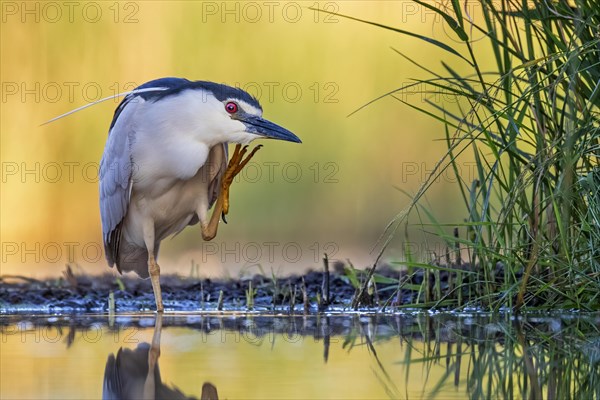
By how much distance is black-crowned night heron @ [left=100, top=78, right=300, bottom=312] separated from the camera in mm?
6801

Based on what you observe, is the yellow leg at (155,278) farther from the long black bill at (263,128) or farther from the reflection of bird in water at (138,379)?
the reflection of bird in water at (138,379)

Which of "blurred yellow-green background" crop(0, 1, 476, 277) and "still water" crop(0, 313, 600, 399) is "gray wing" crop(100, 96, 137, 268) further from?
"blurred yellow-green background" crop(0, 1, 476, 277)

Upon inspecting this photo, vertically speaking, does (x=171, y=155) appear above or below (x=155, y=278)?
above

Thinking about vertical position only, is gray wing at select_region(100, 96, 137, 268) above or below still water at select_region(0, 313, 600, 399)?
above

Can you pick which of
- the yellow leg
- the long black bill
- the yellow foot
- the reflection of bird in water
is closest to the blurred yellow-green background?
the yellow leg

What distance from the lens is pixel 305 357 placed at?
3.80 metres

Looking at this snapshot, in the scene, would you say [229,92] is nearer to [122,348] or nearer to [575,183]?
[575,183]

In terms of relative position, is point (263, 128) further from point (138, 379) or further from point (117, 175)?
point (138, 379)

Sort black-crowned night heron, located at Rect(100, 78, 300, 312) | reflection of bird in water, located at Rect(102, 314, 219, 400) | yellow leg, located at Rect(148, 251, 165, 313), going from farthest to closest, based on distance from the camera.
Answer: black-crowned night heron, located at Rect(100, 78, 300, 312) → yellow leg, located at Rect(148, 251, 165, 313) → reflection of bird in water, located at Rect(102, 314, 219, 400)

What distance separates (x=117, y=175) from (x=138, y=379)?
3.80m

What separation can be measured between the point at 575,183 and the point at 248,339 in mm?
1487

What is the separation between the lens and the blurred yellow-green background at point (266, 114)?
10805mm

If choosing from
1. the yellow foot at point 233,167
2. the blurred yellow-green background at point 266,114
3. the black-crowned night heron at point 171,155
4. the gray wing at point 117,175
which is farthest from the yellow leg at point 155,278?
the blurred yellow-green background at point 266,114

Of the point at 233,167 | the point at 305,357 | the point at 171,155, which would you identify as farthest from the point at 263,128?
the point at 305,357
